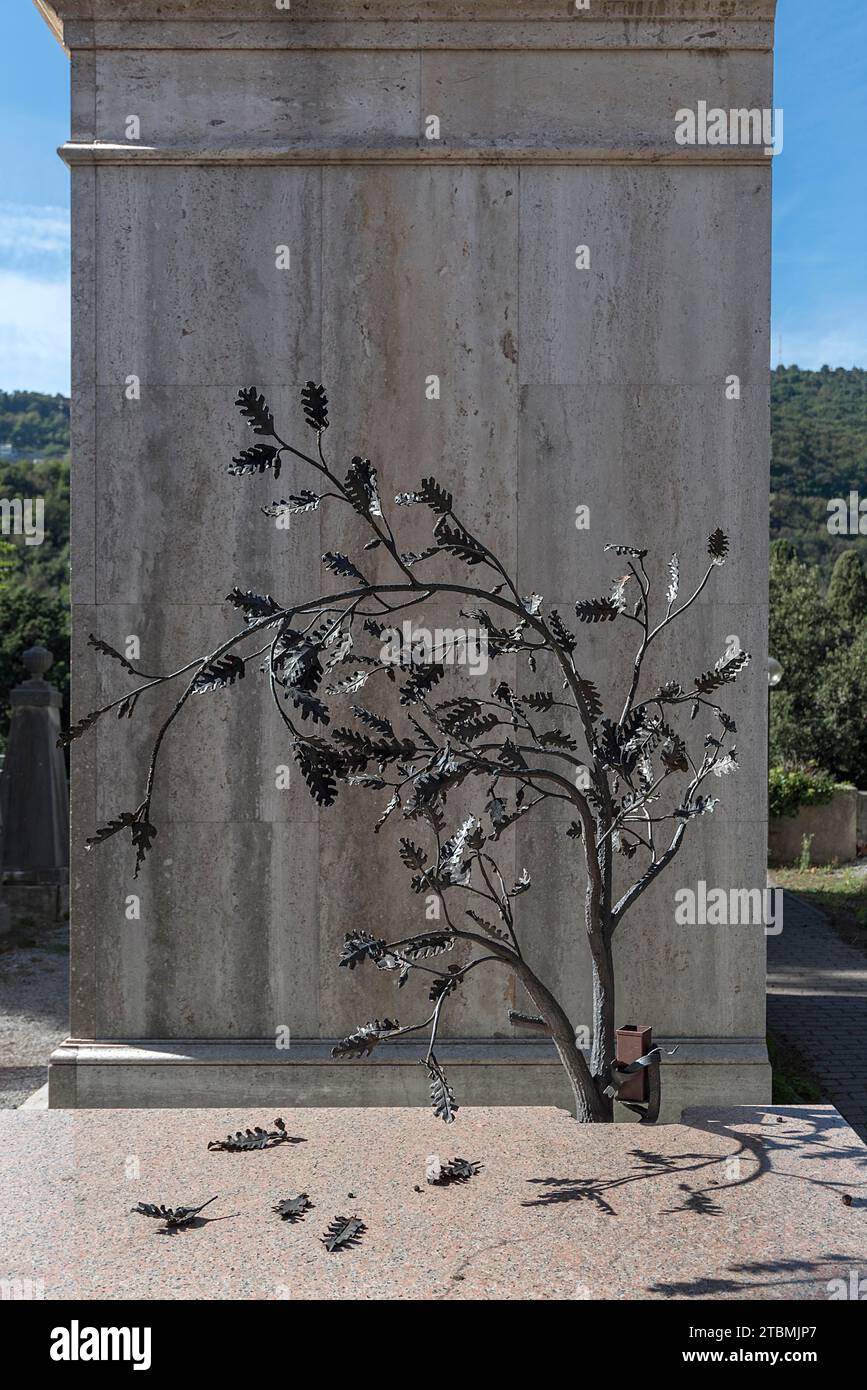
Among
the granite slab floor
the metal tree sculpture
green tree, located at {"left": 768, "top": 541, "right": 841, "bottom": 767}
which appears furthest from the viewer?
→ green tree, located at {"left": 768, "top": 541, "right": 841, "bottom": 767}

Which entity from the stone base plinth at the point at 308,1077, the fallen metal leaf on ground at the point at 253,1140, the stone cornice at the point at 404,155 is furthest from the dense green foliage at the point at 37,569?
A: the fallen metal leaf on ground at the point at 253,1140

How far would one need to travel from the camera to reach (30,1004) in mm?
10273

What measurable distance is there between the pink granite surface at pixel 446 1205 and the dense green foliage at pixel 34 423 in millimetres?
56706

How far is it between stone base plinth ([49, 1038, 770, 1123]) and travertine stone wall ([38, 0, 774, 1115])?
2 cm

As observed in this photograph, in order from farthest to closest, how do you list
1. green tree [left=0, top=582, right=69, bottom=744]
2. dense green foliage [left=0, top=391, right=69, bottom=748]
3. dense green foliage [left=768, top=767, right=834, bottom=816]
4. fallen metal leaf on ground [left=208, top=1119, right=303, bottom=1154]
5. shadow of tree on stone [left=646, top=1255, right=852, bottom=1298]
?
green tree [left=0, top=582, right=69, bottom=744]
dense green foliage [left=0, top=391, right=69, bottom=748]
dense green foliage [left=768, top=767, right=834, bottom=816]
fallen metal leaf on ground [left=208, top=1119, right=303, bottom=1154]
shadow of tree on stone [left=646, top=1255, right=852, bottom=1298]

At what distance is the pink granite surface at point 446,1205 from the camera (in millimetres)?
2975

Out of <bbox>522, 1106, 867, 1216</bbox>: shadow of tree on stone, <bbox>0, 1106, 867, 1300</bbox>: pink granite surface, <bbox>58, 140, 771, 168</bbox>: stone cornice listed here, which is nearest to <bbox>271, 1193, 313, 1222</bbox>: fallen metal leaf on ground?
<bbox>0, 1106, 867, 1300</bbox>: pink granite surface

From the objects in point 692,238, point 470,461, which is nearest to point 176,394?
point 470,461

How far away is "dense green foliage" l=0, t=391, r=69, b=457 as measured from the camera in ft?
192

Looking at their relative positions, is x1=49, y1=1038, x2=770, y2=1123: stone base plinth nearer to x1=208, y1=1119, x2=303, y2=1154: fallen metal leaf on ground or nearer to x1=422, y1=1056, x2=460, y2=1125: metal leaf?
x1=208, y1=1119, x2=303, y2=1154: fallen metal leaf on ground

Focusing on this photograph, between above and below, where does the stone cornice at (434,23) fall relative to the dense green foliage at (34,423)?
below

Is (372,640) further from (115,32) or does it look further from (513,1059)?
(115,32)

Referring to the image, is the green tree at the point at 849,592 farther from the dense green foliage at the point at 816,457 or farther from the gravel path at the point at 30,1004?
the gravel path at the point at 30,1004

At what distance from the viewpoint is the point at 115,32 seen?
6242mm
